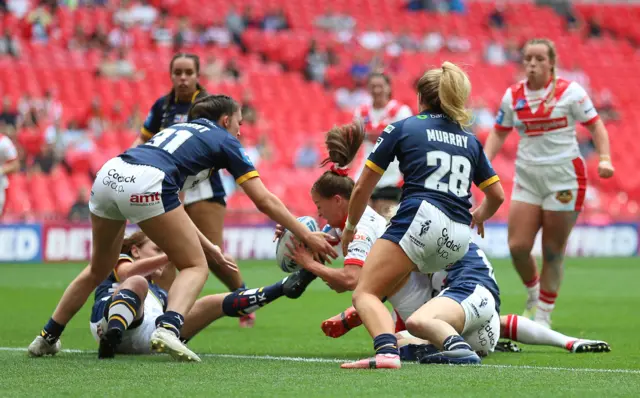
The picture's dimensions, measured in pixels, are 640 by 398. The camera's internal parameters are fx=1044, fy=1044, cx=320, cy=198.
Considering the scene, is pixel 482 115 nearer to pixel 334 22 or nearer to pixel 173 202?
pixel 334 22

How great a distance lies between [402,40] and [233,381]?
2403cm

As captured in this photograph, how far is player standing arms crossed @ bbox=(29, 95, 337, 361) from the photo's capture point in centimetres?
618

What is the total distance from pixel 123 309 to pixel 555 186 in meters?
4.17

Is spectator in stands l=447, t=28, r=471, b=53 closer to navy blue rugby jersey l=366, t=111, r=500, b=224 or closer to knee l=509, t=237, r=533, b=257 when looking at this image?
knee l=509, t=237, r=533, b=257

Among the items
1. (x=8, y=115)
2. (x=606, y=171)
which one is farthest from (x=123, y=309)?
(x=8, y=115)

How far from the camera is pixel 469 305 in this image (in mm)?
6430

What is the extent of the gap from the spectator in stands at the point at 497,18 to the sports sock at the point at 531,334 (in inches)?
996

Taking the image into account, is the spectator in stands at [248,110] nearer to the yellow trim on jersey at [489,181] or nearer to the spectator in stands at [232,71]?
the spectator in stands at [232,71]

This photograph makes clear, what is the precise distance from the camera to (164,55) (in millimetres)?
23781

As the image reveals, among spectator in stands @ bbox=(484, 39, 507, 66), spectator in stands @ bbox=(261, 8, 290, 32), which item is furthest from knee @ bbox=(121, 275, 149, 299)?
spectator in stands @ bbox=(484, 39, 507, 66)

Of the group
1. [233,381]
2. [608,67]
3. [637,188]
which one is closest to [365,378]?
[233,381]

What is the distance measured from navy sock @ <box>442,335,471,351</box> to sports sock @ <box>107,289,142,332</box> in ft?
6.36

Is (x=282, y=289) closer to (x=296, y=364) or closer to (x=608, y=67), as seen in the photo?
(x=296, y=364)

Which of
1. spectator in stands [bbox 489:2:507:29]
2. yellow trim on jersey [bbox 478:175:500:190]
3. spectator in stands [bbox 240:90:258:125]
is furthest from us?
spectator in stands [bbox 489:2:507:29]
